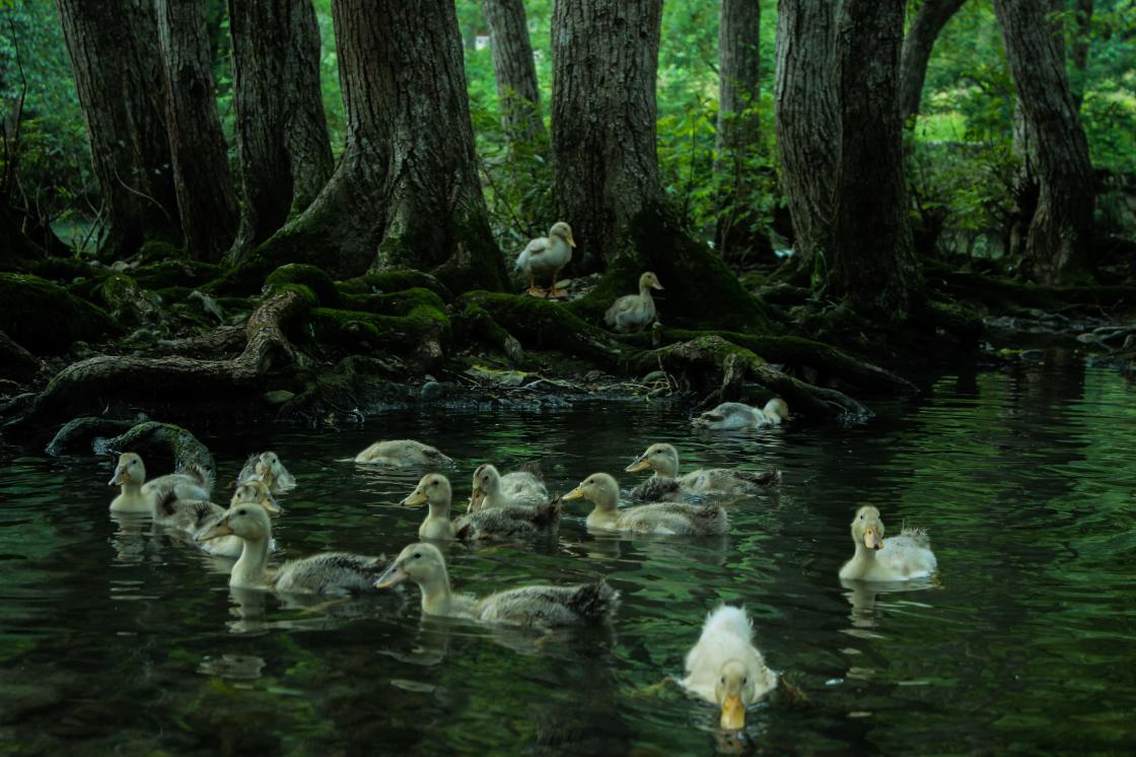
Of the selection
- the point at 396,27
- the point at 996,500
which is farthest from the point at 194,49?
the point at 996,500

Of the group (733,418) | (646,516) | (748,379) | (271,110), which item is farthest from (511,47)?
(646,516)

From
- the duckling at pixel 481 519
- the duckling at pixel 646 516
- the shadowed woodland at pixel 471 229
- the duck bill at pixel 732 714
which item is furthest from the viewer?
the shadowed woodland at pixel 471 229

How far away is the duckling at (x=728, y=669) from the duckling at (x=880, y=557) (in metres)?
1.91

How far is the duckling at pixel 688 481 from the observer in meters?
10.1

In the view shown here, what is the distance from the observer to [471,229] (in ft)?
56.1

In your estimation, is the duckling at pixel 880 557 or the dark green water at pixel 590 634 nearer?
the dark green water at pixel 590 634

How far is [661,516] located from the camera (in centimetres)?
922

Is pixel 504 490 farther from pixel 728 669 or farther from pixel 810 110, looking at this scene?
pixel 810 110

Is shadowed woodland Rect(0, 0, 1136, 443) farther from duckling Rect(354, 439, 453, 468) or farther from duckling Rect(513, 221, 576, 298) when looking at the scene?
duckling Rect(354, 439, 453, 468)

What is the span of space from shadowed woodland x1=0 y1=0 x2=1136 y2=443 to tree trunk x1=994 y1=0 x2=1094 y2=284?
53 mm

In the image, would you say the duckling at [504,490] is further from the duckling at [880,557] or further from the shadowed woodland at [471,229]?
the shadowed woodland at [471,229]

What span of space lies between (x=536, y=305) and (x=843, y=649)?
410 inches

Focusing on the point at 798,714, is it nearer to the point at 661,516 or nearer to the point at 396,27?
the point at 661,516

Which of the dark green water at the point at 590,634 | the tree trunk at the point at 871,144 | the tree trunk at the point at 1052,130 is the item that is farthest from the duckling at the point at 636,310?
the tree trunk at the point at 1052,130
